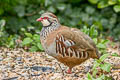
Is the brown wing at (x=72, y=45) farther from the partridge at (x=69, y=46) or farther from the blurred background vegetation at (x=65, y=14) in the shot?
the blurred background vegetation at (x=65, y=14)

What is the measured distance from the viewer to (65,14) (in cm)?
853

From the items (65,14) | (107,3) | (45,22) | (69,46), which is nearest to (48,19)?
(45,22)

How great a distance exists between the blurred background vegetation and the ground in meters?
2.26

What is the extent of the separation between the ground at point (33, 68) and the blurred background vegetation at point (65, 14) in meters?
2.26

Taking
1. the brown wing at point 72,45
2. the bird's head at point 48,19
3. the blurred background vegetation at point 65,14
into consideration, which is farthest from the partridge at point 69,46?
the blurred background vegetation at point 65,14

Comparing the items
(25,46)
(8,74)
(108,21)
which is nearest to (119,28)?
(108,21)

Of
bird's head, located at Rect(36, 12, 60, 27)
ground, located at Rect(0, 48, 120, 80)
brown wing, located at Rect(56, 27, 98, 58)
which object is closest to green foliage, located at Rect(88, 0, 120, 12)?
ground, located at Rect(0, 48, 120, 80)

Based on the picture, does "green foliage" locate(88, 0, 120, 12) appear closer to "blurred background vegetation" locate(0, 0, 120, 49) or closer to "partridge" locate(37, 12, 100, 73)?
"blurred background vegetation" locate(0, 0, 120, 49)

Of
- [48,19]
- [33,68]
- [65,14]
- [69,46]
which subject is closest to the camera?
[69,46]

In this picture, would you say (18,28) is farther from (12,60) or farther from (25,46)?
(12,60)

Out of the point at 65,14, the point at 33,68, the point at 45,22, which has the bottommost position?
the point at 33,68

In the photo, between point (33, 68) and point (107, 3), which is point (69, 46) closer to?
point (33, 68)

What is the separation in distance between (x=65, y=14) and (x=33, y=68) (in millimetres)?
3816

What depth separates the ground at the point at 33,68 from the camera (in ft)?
15.0
